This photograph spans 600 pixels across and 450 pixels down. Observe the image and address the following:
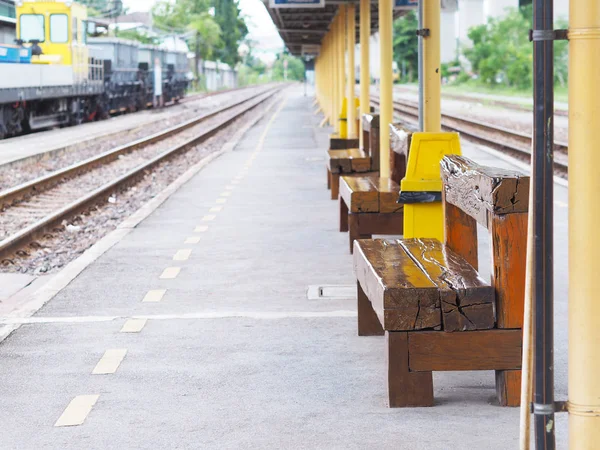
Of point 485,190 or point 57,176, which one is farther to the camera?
point 57,176

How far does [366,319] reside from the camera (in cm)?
573

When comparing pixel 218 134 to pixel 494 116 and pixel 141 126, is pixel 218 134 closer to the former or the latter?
pixel 141 126

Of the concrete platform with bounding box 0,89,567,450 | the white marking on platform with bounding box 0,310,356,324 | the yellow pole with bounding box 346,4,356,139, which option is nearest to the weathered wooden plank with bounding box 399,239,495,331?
the concrete platform with bounding box 0,89,567,450

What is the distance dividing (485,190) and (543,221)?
1.46 m

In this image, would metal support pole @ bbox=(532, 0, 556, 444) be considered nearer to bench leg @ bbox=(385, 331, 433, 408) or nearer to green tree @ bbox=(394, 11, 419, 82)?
bench leg @ bbox=(385, 331, 433, 408)

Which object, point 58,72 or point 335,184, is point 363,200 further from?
point 58,72

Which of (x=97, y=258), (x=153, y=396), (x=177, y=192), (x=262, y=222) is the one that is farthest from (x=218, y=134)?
(x=153, y=396)

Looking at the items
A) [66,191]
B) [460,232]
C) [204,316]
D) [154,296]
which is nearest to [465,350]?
[460,232]

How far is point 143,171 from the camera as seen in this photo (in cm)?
1769

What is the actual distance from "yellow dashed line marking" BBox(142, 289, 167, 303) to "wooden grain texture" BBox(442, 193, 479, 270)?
212 centimetres

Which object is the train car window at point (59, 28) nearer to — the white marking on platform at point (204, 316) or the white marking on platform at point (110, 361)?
the white marking on platform at point (204, 316)

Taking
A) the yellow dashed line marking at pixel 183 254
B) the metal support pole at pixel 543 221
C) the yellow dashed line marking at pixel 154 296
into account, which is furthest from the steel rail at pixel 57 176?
the metal support pole at pixel 543 221

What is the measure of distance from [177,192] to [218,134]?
54.3 ft

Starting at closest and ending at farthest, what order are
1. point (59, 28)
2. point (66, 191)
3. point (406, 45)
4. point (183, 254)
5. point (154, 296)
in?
point (154, 296)
point (183, 254)
point (66, 191)
point (59, 28)
point (406, 45)
